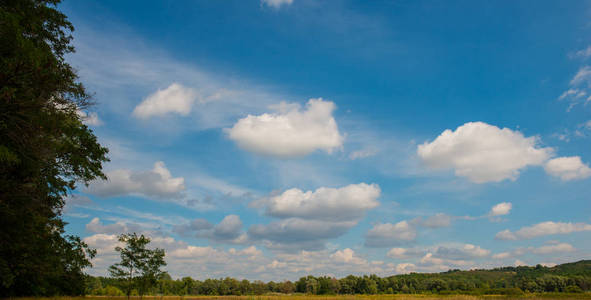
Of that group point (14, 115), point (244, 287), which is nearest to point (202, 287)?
point (244, 287)

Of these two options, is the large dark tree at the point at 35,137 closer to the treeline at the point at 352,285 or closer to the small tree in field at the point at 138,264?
the small tree in field at the point at 138,264

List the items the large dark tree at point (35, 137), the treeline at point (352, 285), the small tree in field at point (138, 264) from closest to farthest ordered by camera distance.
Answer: the large dark tree at point (35, 137), the small tree in field at point (138, 264), the treeline at point (352, 285)

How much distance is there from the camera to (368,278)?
163 m

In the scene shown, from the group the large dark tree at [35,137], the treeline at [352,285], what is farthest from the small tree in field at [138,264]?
the treeline at [352,285]

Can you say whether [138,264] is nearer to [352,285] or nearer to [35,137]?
[35,137]

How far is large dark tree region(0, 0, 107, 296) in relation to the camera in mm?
14180

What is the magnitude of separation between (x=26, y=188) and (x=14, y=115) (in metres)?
5.23

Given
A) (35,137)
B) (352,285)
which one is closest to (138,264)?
(35,137)

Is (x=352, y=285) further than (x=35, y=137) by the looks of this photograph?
Yes

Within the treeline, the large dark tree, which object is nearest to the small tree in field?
the large dark tree

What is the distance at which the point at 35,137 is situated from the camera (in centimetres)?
1631

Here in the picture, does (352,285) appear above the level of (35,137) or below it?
below

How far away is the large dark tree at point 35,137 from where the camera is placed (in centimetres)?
1418

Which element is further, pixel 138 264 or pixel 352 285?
pixel 352 285
